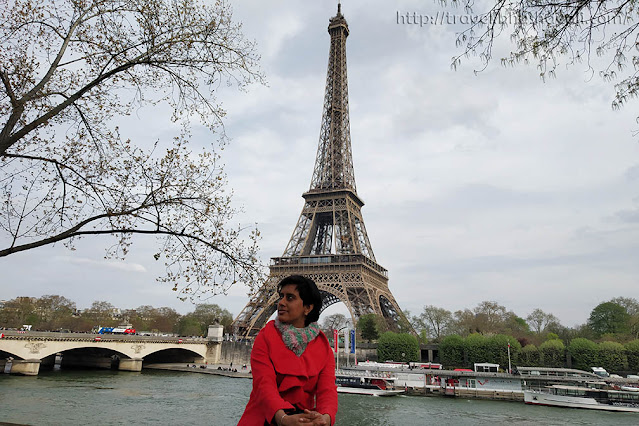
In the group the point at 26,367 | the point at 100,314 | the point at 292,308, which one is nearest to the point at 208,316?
the point at 100,314

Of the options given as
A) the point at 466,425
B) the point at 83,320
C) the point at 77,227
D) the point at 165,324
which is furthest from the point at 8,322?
the point at 77,227

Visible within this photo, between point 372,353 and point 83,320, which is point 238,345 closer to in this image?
point 372,353

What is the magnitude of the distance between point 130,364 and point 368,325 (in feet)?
79.0

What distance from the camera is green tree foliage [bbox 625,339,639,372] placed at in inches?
1598

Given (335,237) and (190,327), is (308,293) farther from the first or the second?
(190,327)

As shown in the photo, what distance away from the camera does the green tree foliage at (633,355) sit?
40.6 meters

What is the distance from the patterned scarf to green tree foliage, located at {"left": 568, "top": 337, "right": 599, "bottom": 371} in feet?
156

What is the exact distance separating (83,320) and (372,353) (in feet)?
158

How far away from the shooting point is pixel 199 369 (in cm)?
4675

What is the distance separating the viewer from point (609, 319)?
59.8 m

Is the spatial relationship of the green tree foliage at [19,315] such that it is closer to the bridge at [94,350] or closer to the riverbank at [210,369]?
the bridge at [94,350]

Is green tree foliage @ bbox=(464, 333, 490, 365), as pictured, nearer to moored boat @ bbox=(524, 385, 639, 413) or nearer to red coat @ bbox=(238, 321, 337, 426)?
moored boat @ bbox=(524, 385, 639, 413)

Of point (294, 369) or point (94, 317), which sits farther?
point (94, 317)

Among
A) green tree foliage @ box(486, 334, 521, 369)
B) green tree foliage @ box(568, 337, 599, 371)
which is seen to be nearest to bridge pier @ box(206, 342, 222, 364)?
green tree foliage @ box(486, 334, 521, 369)
